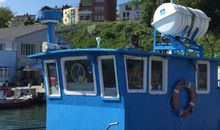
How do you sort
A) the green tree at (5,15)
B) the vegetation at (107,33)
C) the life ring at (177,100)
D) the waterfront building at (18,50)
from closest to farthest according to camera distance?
the life ring at (177,100) < the waterfront building at (18,50) < the vegetation at (107,33) < the green tree at (5,15)

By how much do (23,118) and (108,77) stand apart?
85.1 feet

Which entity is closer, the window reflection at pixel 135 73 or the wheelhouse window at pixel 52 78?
the window reflection at pixel 135 73

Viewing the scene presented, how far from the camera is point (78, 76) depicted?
10.6m

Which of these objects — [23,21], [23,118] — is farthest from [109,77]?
[23,21]

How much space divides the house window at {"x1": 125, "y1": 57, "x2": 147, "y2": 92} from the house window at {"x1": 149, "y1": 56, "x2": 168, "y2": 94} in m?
0.22

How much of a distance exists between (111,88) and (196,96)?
2719mm

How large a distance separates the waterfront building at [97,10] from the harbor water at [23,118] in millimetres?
82851

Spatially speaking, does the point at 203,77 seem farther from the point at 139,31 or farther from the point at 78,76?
the point at 139,31

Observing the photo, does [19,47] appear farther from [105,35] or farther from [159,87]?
[159,87]

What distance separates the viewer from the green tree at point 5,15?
109062 mm

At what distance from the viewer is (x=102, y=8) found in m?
126

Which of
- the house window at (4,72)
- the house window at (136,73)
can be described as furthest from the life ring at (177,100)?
the house window at (4,72)

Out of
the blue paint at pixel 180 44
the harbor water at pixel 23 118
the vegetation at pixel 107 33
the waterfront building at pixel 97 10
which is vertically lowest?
the harbor water at pixel 23 118

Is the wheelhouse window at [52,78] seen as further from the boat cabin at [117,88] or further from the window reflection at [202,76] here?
the window reflection at [202,76]
